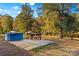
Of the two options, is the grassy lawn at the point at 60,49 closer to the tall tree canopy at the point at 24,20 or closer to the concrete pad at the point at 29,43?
the concrete pad at the point at 29,43

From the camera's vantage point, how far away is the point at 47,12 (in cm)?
232

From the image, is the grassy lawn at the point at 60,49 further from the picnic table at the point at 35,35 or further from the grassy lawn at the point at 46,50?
the picnic table at the point at 35,35

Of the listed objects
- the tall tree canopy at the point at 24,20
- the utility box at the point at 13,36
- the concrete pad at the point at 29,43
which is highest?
the tall tree canopy at the point at 24,20

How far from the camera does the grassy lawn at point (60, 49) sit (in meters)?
2.26

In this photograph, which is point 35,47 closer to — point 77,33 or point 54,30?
point 54,30

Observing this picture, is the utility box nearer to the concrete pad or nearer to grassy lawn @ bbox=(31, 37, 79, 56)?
the concrete pad

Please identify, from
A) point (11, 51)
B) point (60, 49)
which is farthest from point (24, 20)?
point (60, 49)

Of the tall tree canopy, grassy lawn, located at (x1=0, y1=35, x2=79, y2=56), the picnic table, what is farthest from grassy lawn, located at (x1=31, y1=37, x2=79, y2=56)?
the tall tree canopy

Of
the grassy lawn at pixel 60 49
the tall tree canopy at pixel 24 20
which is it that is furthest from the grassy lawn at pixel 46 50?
the tall tree canopy at pixel 24 20

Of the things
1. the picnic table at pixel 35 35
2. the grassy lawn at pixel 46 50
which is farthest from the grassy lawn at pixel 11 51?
the picnic table at pixel 35 35

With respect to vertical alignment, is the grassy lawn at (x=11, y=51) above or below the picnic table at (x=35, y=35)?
below

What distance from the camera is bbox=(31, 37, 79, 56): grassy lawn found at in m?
2.26

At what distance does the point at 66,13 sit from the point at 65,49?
311 mm

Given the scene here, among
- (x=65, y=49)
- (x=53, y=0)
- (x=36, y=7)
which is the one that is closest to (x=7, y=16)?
(x=36, y=7)
